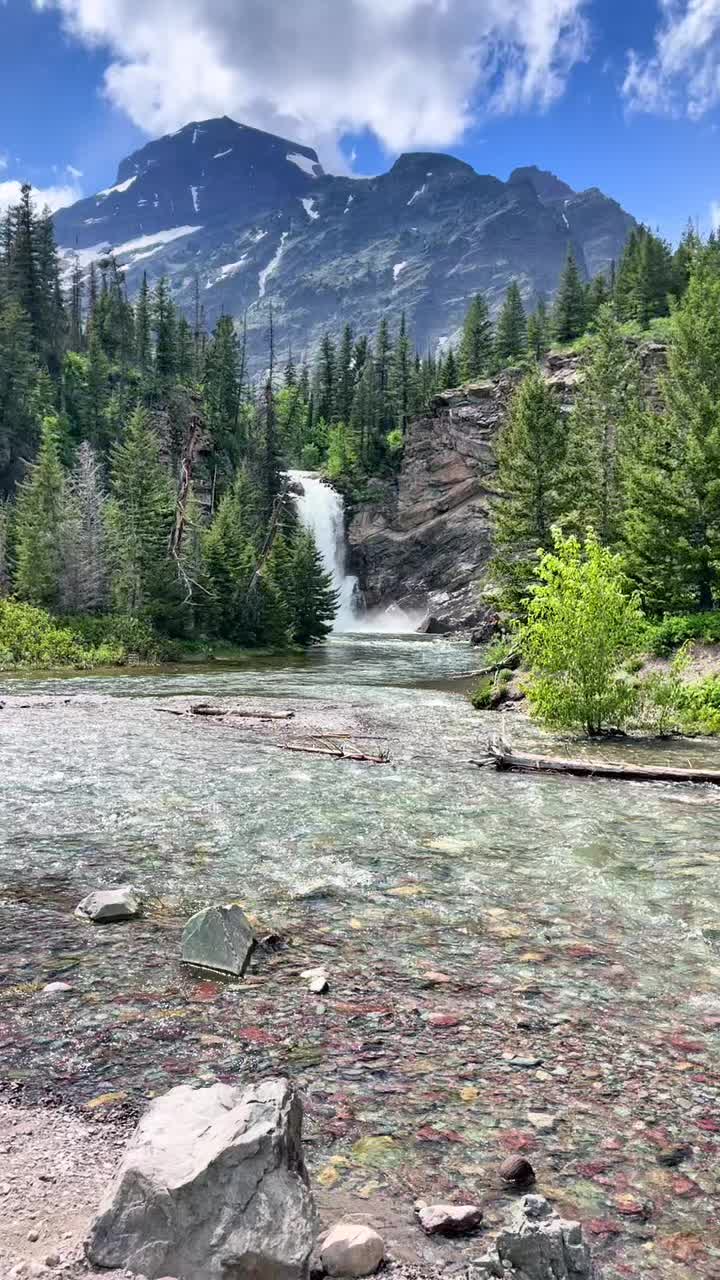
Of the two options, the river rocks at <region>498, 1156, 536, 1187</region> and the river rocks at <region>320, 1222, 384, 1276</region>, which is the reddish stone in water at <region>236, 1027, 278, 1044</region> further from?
the river rocks at <region>320, 1222, 384, 1276</region>

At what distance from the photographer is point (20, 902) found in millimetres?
7582

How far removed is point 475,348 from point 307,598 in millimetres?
68911

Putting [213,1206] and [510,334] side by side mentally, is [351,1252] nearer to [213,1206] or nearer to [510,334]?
[213,1206]

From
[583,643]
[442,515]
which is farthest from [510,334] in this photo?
[583,643]

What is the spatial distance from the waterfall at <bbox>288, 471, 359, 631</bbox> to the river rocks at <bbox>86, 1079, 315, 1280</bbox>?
8779 centimetres

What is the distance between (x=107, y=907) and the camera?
Answer: 7.18m

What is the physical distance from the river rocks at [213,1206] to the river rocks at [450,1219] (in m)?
0.69

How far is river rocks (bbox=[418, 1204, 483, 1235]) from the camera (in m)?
3.40

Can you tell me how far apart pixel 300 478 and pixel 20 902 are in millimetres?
100256

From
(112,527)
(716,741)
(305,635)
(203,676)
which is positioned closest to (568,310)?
(305,635)

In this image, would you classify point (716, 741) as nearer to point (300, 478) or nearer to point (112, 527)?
point (112, 527)

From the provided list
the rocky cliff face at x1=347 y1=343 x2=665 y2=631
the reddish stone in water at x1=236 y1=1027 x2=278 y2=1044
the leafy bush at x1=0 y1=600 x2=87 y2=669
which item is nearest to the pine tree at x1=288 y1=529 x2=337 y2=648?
the leafy bush at x1=0 y1=600 x2=87 y2=669

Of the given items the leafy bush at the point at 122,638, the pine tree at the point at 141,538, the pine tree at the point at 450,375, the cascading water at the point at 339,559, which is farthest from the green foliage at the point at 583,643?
the pine tree at the point at 450,375

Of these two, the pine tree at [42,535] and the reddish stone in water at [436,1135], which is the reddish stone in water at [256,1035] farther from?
the pine tree at [42,535]
